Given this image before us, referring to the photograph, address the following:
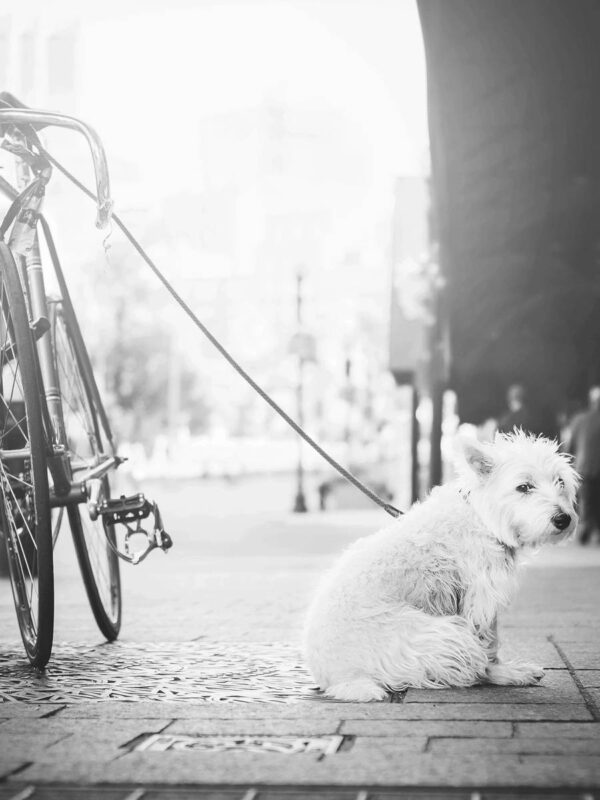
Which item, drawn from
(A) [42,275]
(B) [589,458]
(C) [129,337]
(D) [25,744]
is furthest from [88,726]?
(C) [129,337]

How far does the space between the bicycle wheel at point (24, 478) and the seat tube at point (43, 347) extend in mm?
124

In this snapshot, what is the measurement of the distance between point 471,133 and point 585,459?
30.6 feet

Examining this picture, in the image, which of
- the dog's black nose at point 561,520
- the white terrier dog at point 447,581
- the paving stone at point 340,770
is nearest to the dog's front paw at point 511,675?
the white terrier dog at point 447,581

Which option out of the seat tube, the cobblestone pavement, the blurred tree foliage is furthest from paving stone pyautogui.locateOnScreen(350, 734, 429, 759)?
the blurred tree foliage

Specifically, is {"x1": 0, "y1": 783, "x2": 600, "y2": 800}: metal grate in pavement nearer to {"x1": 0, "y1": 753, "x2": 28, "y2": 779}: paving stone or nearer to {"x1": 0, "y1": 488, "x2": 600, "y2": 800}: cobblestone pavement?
{"x1": 0, "y1": 488, "x2": 600, "y2": 800}: cobblestone pavement

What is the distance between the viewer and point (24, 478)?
5.11m

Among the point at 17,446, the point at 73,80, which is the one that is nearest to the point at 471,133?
A: the point at 17,446

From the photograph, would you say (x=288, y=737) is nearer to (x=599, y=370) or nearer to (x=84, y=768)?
(x=84, y=768)

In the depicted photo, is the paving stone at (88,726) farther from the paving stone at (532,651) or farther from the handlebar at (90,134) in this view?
the handlebar at (90,134)

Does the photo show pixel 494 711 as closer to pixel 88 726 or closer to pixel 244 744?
pixel 244 744

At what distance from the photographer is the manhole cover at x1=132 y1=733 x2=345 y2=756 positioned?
11.0 feet

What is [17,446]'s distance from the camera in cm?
532

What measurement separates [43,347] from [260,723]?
219 centimetres

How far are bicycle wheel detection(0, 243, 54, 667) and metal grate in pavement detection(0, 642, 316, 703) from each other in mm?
207
